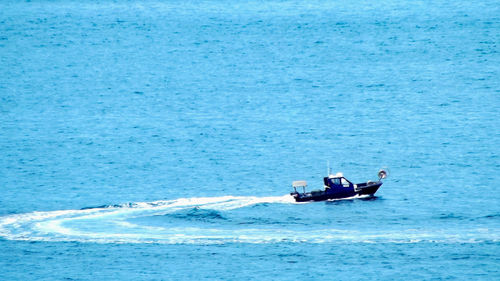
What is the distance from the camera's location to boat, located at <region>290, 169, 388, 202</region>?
98.1m

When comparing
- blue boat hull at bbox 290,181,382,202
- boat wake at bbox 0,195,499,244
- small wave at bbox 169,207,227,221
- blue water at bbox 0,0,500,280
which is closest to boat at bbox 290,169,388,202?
blue boat hull at bbox 290,181,382,202

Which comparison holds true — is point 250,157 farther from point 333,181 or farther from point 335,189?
point 335,189

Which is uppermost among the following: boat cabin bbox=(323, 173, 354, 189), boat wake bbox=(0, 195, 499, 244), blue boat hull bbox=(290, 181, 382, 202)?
boat cabin bbox=(323, 173, 354, 189)

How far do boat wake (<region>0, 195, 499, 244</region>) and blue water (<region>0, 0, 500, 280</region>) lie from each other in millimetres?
213

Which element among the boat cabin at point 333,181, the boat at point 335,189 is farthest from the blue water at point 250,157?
the boat cabin at point 333,181

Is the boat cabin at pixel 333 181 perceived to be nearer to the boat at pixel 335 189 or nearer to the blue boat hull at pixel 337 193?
the boat at pixel 335 189

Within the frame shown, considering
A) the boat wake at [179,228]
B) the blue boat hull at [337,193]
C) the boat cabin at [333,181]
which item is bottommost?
the boat wake at [179,228]

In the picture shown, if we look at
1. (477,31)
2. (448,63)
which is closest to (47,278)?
(448,63)

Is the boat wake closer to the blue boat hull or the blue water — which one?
the blue water

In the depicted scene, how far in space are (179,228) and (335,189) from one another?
660 inches

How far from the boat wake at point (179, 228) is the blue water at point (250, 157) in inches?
8.4

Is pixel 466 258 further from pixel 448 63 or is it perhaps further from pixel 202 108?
pixel 448 63

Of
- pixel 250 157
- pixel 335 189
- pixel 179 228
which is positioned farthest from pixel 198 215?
pixel 250 157

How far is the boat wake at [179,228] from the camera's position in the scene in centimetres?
8731
